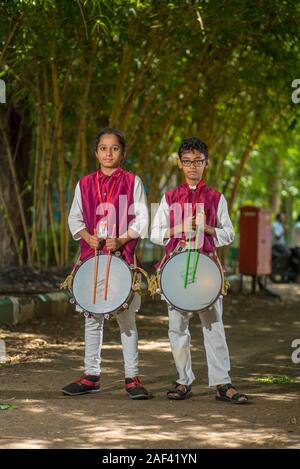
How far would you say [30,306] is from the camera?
10.9 meters

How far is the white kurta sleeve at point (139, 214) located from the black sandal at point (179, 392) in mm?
987

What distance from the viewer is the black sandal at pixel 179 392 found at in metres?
6.72

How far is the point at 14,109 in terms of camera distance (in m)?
14.0

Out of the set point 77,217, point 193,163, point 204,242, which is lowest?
point 204,242

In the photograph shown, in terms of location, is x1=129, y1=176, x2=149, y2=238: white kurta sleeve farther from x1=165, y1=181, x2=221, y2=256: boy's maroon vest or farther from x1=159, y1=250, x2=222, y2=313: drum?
x1=159, y1=250, x2=222, y2=313: drum

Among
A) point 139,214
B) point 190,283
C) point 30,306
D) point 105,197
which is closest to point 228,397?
point 190,283

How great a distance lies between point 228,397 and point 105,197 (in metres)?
1.49

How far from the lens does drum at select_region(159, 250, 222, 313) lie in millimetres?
6566

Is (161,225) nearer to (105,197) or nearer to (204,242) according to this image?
(204,242)

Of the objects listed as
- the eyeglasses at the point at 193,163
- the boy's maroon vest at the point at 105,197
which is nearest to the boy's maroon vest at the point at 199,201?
the eyeglasses at the point at 193,163

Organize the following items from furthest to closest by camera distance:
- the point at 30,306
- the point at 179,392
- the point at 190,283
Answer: the point at 30,306 < the point at 179,392 < the point at 190,283

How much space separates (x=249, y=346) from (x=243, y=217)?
21.0 ft
